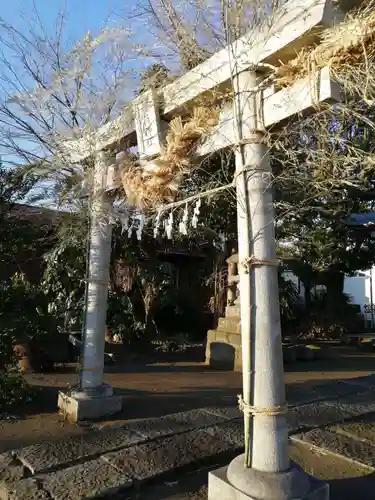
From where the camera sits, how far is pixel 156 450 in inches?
139

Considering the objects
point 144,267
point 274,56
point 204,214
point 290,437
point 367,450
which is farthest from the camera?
point 144,267

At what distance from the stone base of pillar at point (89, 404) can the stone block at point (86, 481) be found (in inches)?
46.0

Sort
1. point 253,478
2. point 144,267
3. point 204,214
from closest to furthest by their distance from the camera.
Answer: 1. point 253,478
2. point 204,214
3. point 144,267

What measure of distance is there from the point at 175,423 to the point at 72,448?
3.35ft

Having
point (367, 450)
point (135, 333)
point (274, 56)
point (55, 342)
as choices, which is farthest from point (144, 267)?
point (274, 56)

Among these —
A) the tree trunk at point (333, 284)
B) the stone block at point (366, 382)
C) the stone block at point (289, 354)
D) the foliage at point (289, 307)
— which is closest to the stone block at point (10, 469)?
the stone block at point (366, 382)

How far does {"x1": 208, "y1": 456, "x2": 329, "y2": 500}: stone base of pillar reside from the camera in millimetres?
2449

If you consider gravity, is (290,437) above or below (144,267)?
below

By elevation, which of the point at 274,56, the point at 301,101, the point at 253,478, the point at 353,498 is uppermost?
the point at 274,56

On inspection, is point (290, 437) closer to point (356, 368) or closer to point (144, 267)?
point (356, 368)

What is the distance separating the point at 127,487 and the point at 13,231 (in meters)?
5.85

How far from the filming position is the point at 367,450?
373cm

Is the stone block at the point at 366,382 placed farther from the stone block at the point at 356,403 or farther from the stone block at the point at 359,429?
the stone block at the point at 359,429

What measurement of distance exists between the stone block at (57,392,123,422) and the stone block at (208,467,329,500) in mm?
2021
